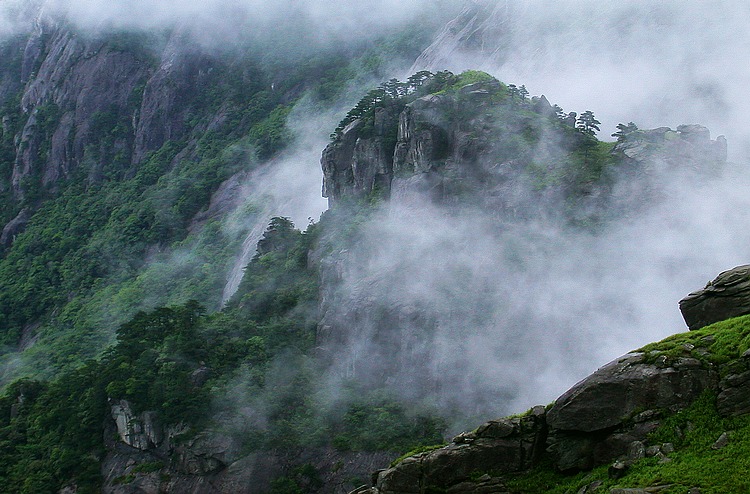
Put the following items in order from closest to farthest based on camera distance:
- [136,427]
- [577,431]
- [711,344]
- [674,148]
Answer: [711,344]
[577,431]
[136,427]
[674,148]

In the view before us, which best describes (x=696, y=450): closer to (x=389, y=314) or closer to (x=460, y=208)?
(x=389, y=314)

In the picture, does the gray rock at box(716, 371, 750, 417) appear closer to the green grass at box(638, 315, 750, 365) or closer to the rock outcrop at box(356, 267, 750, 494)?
the rock outcrop at box(356, 267, 750, 494)

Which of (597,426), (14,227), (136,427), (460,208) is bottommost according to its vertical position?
(597,426)

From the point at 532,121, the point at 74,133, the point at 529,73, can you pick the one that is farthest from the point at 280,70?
the point at 532,121

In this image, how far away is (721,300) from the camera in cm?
4228

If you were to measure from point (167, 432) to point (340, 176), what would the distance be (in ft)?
132

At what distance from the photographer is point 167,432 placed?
87.2m

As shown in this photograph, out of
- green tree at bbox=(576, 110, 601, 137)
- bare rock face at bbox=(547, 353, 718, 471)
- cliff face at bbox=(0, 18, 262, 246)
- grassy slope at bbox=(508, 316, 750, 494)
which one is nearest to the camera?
grassy slope at bbox=(508, 316, 750, 494)

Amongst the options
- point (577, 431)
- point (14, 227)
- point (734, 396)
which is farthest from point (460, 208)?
point (14, 227)

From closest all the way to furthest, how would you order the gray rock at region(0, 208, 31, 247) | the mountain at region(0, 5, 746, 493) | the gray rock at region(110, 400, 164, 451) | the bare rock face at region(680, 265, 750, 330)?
the bare rock face at region(680, 265, 750, 330) < the mountain at region(0, 5, 746, 493) < the gray rock at region(110, 400, 164, 451) < the gray rock at region(0, 208, 31, 247)

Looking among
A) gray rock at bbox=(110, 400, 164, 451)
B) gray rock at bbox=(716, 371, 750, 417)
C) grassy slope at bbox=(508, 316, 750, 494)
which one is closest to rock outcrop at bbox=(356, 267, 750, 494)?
gray rock at bbox=(716, 371, 750, 417)

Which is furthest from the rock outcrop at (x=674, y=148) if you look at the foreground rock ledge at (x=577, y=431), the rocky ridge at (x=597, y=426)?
the foreground rock ledge at (x=577, y=431)

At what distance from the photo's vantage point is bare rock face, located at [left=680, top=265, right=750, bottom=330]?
136 ft

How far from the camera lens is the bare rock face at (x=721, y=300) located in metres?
41.6
